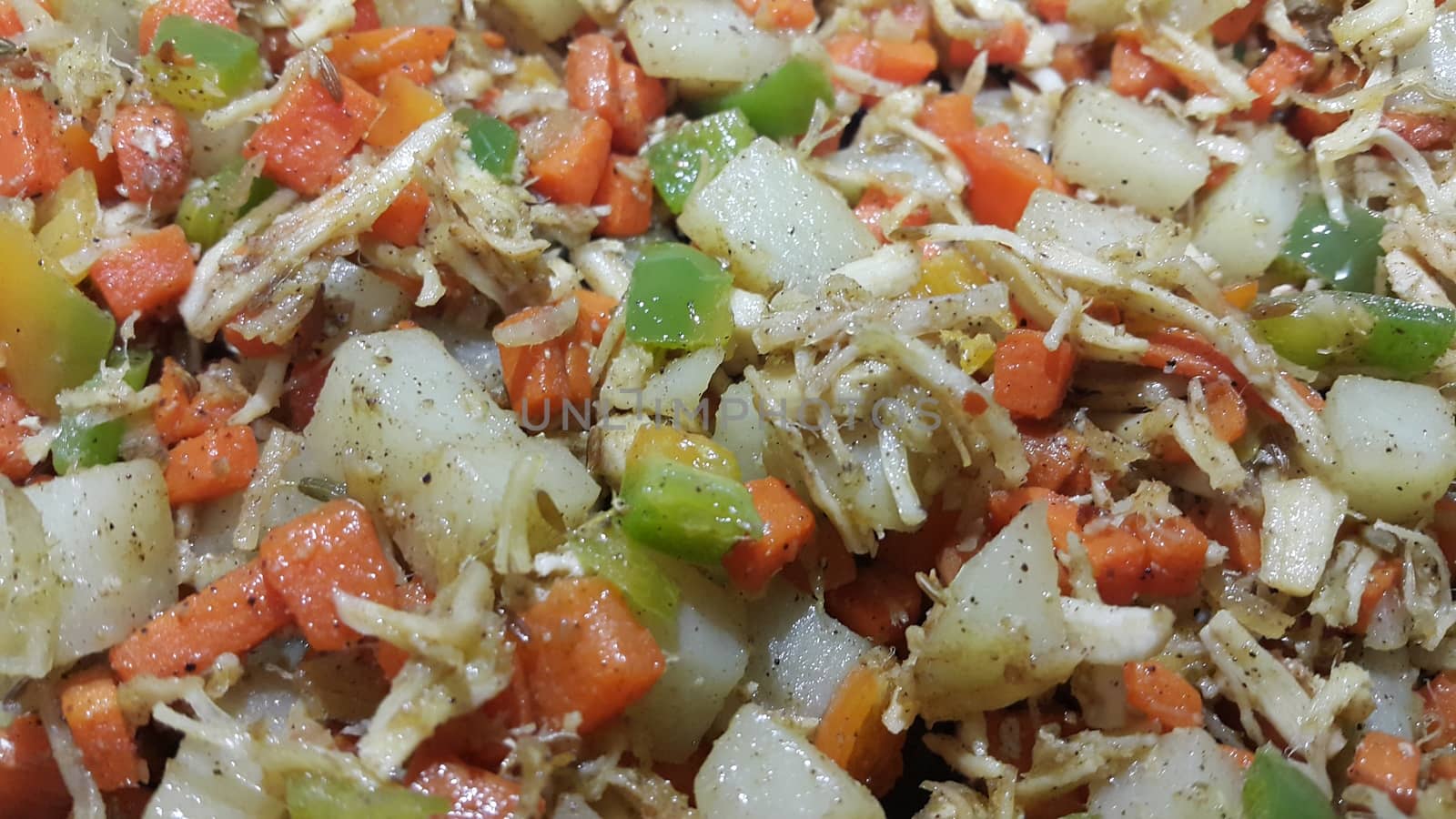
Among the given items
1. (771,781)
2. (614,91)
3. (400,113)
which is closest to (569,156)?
(614,91)

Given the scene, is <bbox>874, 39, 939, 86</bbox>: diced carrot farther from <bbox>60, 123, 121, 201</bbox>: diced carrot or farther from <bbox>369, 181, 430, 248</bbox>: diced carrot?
<bbox>60, 123, 121, 201</bbox>: diced carrot

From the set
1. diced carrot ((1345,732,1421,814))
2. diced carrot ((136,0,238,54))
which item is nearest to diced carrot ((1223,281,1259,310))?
diced carrot ((1345,732,1421,814))

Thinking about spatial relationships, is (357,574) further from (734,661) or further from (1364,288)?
(1364,288)

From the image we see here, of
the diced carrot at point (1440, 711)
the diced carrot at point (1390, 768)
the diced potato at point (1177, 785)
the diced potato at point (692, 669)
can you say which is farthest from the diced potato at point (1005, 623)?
the diced carrot at point (1440, 711)

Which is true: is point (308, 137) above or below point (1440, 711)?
above

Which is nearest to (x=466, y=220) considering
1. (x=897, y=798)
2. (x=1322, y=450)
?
(x=897, y=798)

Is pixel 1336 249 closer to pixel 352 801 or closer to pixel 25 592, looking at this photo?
pixel 352 801

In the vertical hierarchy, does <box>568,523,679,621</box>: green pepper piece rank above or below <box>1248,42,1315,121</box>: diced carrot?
below
